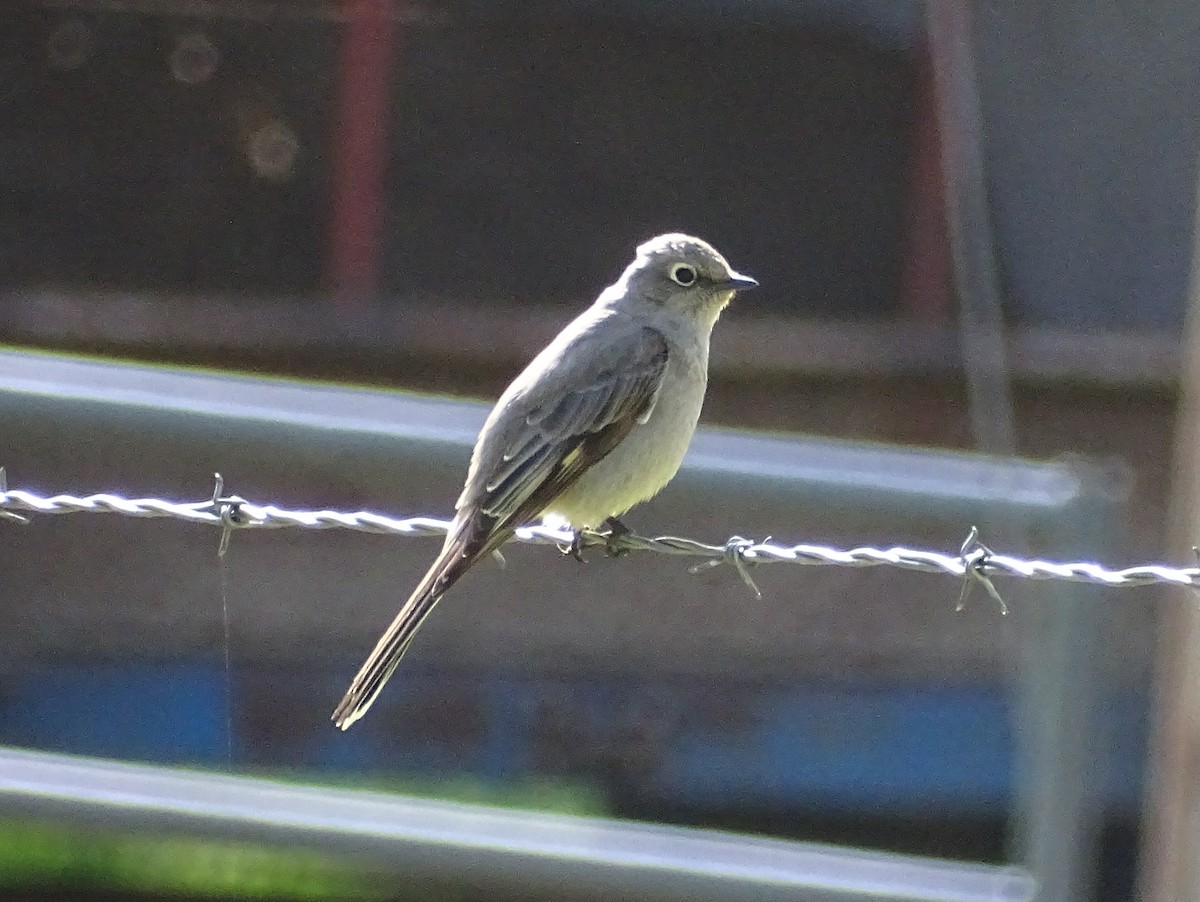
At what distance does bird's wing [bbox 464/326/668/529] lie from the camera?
444 centimetres

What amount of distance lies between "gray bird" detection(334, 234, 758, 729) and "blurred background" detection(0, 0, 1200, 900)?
3640mm

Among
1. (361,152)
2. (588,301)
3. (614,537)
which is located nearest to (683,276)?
(614,537)

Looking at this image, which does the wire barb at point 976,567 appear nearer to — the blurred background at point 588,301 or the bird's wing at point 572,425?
the bird's wing at point 572,425

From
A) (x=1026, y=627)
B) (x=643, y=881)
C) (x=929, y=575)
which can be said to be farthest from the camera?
(x=929, y=575)

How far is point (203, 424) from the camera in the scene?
4.50 metres

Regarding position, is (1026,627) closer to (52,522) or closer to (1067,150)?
(1067,150)

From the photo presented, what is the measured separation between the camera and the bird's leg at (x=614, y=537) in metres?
4.72

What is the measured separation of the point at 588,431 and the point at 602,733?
→ 14.5 ft

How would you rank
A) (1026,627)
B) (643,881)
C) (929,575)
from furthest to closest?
(929,575), (1026,627), (643,881)

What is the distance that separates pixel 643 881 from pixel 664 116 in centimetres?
563

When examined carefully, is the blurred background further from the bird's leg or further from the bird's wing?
the bird's wing

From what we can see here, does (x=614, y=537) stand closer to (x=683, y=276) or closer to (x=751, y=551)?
(x=683, y=276)

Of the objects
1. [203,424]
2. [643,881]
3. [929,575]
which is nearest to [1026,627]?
[643,881]

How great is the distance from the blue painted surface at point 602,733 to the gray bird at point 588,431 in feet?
13.1
